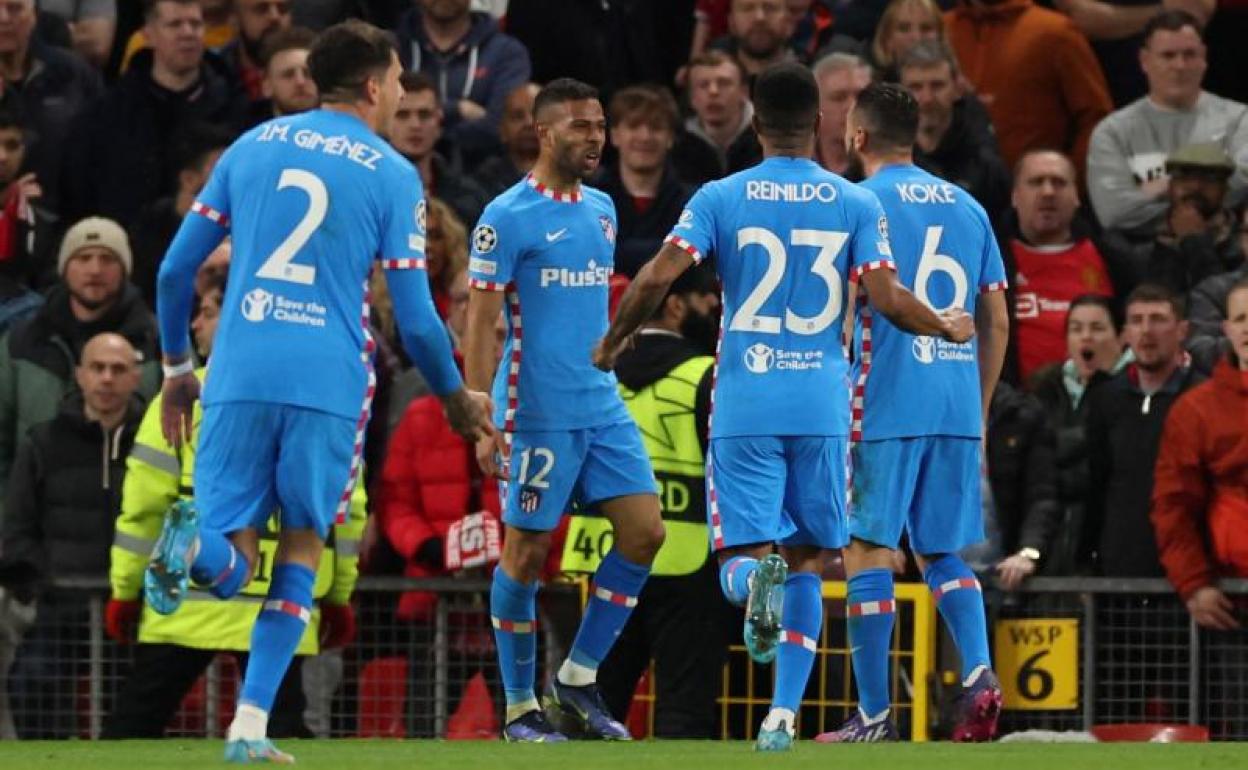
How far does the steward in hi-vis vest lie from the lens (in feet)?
43.4

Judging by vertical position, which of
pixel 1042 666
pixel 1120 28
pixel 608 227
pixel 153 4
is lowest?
pixel 1042 666

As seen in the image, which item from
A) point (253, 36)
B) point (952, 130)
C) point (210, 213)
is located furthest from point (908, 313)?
point (253, 36)

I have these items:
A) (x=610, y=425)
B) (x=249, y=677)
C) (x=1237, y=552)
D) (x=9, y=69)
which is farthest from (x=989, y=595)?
(x=9, y=69)

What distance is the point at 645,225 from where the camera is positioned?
630 inches

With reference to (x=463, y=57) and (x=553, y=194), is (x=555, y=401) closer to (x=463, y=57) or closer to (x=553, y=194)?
(x=553, y=194)

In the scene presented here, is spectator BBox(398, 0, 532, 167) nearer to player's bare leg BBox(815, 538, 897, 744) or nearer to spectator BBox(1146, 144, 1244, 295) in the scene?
spectator BBox(1146, 144, 1244, 295)

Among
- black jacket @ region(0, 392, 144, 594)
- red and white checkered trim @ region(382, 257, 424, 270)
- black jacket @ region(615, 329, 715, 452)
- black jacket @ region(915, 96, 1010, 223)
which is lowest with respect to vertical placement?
black jacket @ region(0, 392, 144, 594)

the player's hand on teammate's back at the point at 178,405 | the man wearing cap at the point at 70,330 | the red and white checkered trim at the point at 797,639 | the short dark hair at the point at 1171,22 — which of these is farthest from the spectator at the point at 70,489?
the short dark hair at the point at 1171,22

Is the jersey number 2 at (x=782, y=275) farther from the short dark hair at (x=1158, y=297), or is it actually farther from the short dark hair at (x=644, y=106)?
Result: the short dark hair at (x=644, y=106)

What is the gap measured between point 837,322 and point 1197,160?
17.7 feet

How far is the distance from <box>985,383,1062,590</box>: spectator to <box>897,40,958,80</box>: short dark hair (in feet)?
9.30

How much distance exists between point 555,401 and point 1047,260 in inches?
203

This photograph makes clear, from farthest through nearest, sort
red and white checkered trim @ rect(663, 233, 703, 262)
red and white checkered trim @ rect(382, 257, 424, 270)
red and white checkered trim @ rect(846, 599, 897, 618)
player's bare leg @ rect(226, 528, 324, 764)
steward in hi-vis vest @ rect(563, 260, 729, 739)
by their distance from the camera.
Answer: steward in hi-vis vest @ rect(563, 260, 729, 739)
red and white checkered trim @ rect(846, 599, 897, 618)
red and white checkered trim @ rect(663, 233, 703, 262)
red and white checkered trim @ rect(382, 257, 424, 270)
player's bare leg @ rect(226, 528, 324, 764)

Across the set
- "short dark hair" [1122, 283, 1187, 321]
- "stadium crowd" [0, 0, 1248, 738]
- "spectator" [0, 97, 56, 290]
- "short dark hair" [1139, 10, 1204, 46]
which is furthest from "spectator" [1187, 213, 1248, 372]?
"spectator" [0, 97, 56, 290]
